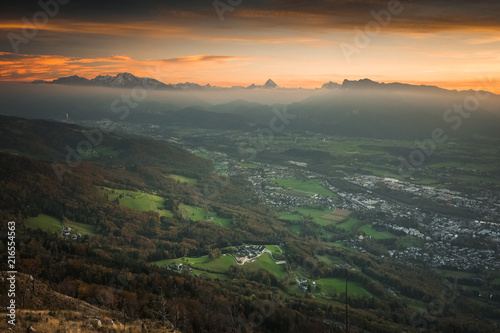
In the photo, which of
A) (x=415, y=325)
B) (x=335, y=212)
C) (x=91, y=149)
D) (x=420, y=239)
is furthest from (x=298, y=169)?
(x=415, y=325)

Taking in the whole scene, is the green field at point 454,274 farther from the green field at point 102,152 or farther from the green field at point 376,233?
the green field at point 102,152

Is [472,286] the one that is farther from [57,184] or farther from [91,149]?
[91,149]

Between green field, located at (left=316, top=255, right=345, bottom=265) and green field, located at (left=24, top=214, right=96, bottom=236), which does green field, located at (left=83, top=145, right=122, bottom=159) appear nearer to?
green field, located at (left=24, top=214, right=96, bottom=236)

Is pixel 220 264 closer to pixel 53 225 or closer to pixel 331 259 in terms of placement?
pixel 331 259

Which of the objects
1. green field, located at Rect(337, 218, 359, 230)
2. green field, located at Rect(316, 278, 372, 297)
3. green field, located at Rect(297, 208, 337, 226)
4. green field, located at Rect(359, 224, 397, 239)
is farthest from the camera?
green field, located at Rect(297, 208, 337, 226)

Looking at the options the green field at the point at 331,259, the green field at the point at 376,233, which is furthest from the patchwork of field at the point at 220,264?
the green field at the point at 376,233

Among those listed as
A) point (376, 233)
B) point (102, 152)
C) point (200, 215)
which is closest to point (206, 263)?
point (200, 215)

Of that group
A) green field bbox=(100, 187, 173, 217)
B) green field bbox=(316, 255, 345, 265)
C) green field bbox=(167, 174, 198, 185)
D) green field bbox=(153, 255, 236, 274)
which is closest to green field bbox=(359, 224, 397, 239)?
green field bbox=(316, 255, 345, 265)
